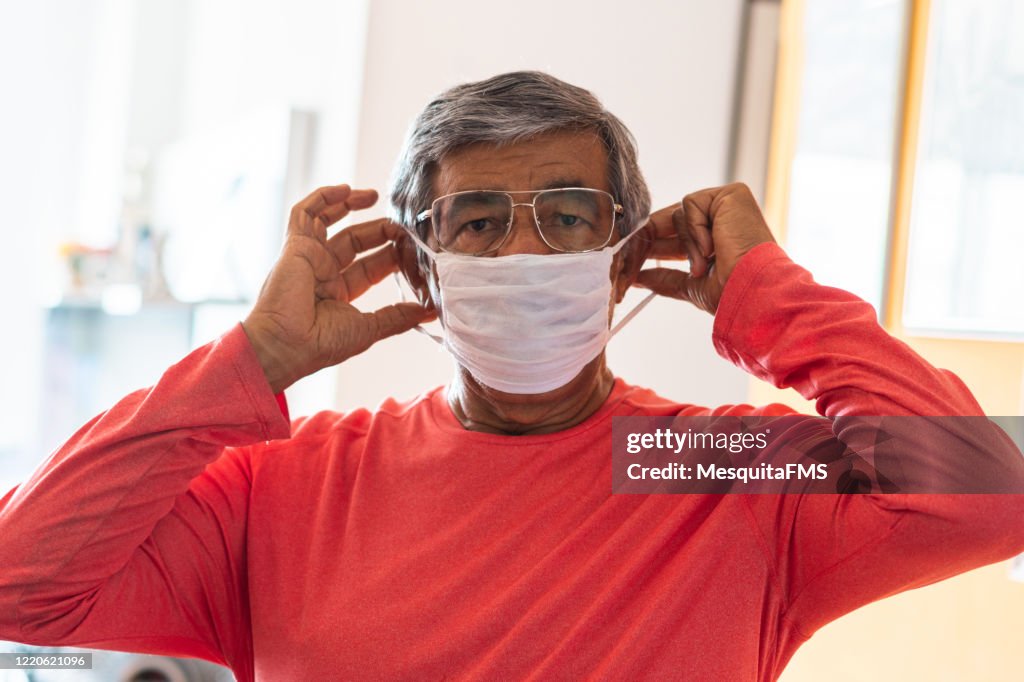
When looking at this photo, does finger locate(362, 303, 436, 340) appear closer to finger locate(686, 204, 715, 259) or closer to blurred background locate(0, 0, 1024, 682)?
finger locate(686, 204, 715, 259)

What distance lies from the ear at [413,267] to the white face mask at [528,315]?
13 centimetres

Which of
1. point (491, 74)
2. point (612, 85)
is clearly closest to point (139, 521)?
point (491, 74)

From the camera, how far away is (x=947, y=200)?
4.64ft

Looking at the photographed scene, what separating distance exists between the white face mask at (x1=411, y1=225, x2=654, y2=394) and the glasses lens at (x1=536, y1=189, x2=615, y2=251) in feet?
0.09

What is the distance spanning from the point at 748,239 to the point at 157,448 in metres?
0.72

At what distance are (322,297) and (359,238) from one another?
11 cm

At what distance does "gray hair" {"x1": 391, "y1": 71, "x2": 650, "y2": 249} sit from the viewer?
123cm

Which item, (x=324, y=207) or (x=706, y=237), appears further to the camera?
(x=324, y=207)

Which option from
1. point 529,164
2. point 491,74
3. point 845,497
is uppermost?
point 491,74

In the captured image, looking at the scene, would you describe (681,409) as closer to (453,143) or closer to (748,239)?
(748,239)

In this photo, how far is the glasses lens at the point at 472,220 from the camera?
4.02 ft

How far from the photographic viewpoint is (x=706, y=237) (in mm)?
1222

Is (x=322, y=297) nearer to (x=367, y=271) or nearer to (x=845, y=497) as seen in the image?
(x=367, y=271)

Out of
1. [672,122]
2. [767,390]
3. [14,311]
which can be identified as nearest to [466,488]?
[767,390]
